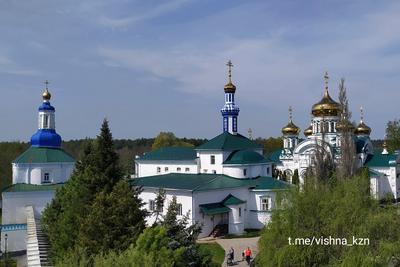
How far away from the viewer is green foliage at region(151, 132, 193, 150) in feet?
233

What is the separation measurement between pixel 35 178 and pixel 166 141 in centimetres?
4294

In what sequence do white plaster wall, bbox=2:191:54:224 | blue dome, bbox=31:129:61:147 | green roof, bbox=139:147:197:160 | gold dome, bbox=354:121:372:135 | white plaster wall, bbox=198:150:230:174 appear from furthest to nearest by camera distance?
gold dome, bbox=354:121:372:135 → green roof, bbox=139:147:197:160 → white plaster wall, bbox=198:150:230:174 → blue dome, bbox=31:129:61:147 → white plaster wall, bbox=2:191:54:224

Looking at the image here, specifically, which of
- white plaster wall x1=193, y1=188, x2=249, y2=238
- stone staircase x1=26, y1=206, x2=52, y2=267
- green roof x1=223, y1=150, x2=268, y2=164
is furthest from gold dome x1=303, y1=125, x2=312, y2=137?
stone staircase x1=26, y1=206, x2=52, y2=267

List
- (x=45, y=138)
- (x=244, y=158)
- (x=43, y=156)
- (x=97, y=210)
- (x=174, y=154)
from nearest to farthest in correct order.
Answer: (x=97, y=210)
(x=43, y=156)
(x=244, y=158)
(x=45, y=138)
(x=174, y=154)

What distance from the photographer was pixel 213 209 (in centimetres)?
2575

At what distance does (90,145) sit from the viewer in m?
20.6

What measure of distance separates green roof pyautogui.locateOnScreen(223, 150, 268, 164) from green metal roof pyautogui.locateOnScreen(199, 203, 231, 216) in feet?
14.6

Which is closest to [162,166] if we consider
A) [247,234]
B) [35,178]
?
[35,178]

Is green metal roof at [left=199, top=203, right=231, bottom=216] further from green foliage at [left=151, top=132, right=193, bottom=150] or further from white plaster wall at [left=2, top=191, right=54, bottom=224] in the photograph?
green foliage at [left=151, top=132, right=193, bottom=150]

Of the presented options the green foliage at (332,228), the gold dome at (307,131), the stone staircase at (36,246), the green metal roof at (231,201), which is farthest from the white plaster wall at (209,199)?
the gold dome at (307,131)

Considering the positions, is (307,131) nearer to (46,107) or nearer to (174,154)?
(174,154)

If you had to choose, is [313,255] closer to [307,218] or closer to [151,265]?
[307,218]

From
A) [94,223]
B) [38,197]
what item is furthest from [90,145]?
[38,197]

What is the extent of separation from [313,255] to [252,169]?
18.3m
